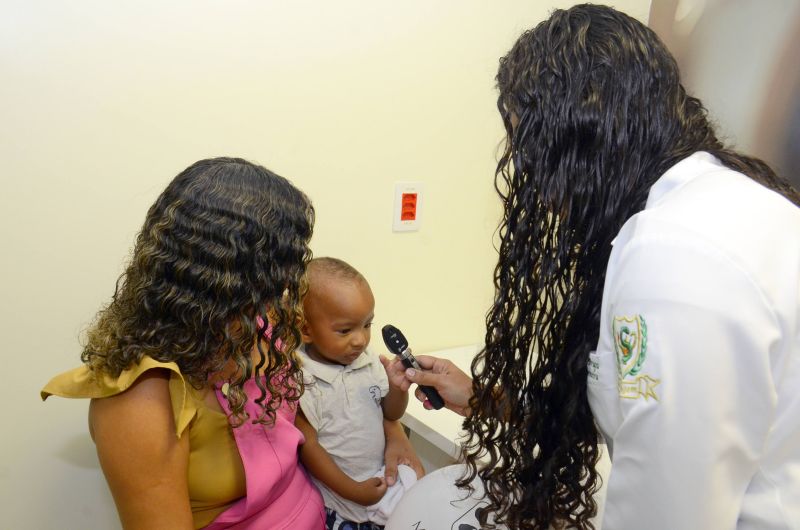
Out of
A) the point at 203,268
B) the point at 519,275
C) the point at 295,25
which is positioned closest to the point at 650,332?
the point at 519,275

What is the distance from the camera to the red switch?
5.65ft

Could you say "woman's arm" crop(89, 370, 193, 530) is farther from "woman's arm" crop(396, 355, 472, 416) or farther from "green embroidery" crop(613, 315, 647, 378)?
"green embroidery" crop(613, 315, 647, 378)

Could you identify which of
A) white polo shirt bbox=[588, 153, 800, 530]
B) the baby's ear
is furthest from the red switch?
white polo shirt bbox=[588, 153, 800, 530]

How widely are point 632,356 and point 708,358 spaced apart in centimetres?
7

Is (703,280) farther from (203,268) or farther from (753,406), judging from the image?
(203,268)

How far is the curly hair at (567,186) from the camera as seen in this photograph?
2.57ft

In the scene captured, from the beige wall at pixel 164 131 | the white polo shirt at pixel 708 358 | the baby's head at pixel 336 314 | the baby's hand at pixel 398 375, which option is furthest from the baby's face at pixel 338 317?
the white polo shirt at pixel 708 358

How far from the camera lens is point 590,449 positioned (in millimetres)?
1010

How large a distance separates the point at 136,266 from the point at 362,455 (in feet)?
2.21

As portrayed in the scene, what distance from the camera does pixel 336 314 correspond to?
4.52 ft

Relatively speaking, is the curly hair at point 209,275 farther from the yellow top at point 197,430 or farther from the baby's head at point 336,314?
the baby's head at point 336,314

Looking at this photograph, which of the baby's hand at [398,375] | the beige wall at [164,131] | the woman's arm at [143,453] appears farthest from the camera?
the baby's hand at [398,375]

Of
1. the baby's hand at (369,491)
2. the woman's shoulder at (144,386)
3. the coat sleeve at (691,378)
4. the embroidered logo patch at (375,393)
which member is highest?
the coat sleeve at (691,378)

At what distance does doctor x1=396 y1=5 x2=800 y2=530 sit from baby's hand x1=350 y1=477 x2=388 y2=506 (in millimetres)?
375
